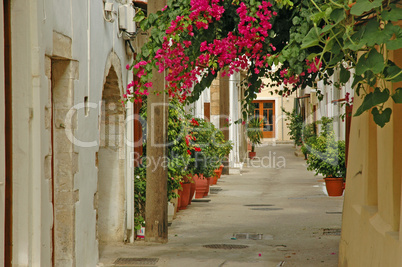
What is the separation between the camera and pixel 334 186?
632 inches

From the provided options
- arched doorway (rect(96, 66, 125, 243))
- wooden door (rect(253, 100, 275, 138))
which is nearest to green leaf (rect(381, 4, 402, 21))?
arched doorway (rect(96, 66, 125, 243))

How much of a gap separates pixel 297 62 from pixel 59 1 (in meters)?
2.30

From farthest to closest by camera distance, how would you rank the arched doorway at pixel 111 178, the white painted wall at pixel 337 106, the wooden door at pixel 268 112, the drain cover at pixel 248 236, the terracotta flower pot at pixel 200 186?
the wooden door at pixel 268 112 < the white painted wall at pixel 337 106 < the terracotta flower pot at pixel 200 186 < the drain cover at pixel 248 236 < the arched doorway at pixel 111 178

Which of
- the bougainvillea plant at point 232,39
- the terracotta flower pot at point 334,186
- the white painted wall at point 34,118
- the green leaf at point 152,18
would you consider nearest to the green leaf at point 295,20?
the bougainvillea plant at point 232,39

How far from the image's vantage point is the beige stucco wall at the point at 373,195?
200 inches

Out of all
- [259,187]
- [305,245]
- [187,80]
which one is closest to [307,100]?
[259,187]

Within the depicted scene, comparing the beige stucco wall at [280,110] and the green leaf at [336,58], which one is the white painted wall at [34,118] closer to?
the green leaf at [336,58]

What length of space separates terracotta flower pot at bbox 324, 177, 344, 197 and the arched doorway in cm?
686

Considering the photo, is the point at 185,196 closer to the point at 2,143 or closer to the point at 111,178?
the point at 111,178

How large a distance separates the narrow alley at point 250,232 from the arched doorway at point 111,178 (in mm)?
317

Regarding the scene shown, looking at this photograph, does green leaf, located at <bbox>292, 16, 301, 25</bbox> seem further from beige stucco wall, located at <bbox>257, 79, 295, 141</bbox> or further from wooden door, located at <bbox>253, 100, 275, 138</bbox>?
wooden door, located at <bbox>253, 100, 275, 138</bbox>

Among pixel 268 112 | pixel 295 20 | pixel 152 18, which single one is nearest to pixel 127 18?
pixel 152 18

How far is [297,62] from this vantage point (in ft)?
19.1

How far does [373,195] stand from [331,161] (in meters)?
9.16
